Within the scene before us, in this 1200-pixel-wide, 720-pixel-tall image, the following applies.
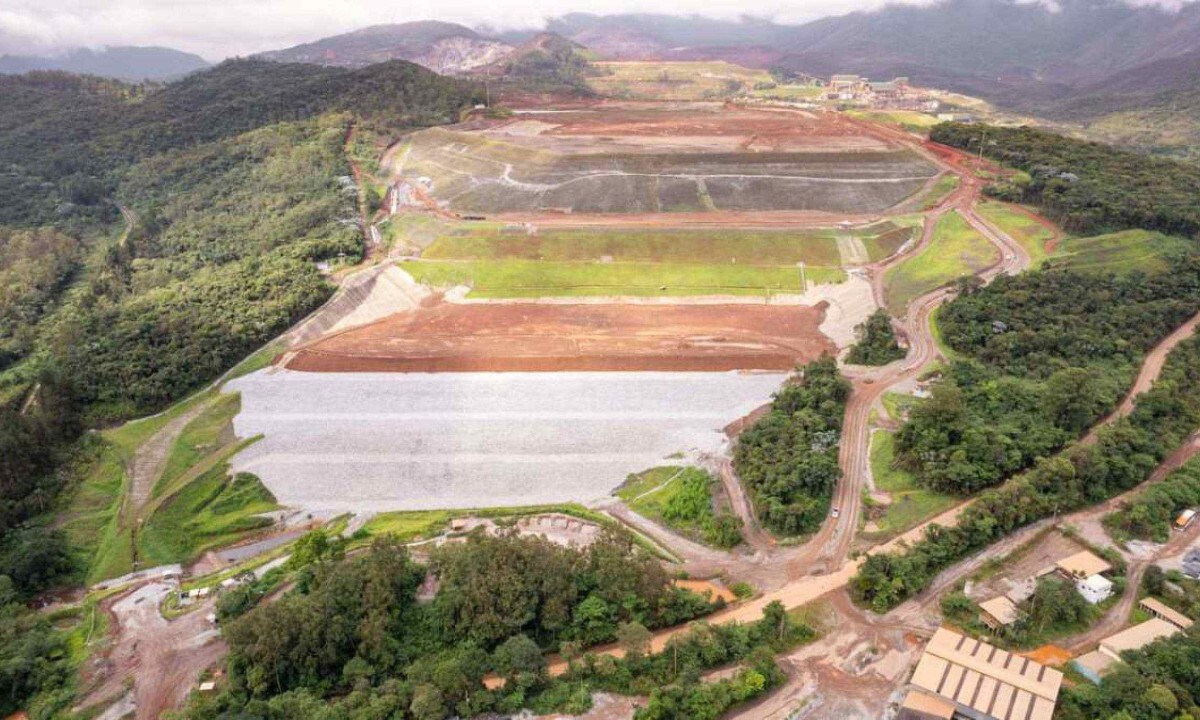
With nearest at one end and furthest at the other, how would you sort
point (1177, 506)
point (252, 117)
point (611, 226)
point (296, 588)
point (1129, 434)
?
point (296, 588) → point (1177, 506) → point (1129, 434) → point (611, 226) → point (252, 117)

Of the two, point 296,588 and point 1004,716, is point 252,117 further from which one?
point 1004,716

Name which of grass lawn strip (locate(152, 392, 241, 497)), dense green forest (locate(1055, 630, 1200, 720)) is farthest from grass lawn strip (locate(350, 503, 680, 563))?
dense green forest (locate(1055, 630, 1200, 720))

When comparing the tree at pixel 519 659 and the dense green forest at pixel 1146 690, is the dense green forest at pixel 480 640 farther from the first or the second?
the dense green forest at pixel 1146 690

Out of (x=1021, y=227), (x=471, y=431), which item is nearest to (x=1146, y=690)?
(x=471, y=431)

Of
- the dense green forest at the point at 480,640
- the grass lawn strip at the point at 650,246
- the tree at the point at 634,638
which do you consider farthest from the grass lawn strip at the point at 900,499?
the grass lawn strip at the point at 650,246

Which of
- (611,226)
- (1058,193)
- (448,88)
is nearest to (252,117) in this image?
(448,88)
